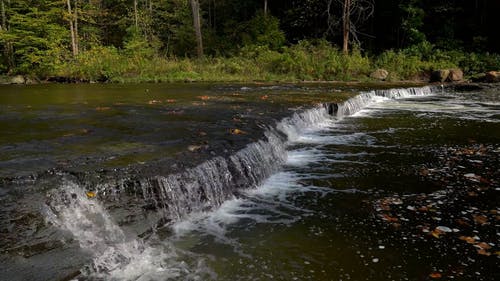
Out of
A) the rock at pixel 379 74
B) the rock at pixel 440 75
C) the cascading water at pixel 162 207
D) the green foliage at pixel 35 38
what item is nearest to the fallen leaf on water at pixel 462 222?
the cascading water at pixel 162 207

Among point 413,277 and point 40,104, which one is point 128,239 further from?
point 40,104

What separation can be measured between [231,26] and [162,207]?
34459mm

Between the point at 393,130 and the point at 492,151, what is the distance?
2849 mm

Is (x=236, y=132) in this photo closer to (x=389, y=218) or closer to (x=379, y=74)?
(x=389, y=218)

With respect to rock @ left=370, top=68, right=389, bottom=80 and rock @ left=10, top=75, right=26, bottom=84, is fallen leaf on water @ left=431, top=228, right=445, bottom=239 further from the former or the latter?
rock @ left=10, top=75, right=26, bottom=84

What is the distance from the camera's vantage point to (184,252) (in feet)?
15.0

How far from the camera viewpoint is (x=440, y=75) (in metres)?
24.5

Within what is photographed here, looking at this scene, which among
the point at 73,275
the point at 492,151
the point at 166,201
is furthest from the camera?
the point at 492,151

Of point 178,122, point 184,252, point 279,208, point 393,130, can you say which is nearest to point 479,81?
point 393,130

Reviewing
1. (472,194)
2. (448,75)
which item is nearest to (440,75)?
(448,75)

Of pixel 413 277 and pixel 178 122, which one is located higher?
pixel 178 122

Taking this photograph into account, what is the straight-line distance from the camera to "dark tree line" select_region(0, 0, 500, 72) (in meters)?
27.6

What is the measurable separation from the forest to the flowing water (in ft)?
52.6

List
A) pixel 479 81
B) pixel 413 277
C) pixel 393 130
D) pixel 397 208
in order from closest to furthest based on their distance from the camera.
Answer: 1. pixel 413 277
2. pixel 397 208
3. pixel 393 130
4. pixel 479 81
